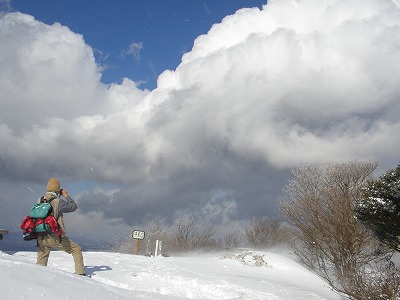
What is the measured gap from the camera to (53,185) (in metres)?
8.11

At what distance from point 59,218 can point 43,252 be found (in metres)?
0.76

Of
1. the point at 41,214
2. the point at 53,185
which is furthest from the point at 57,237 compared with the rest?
the point at 53,185

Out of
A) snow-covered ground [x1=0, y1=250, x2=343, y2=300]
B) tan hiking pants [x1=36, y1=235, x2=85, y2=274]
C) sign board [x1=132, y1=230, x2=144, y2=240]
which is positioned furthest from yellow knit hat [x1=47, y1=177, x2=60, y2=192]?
sign board [x1=132, y1=230, x2=144, y2=240]

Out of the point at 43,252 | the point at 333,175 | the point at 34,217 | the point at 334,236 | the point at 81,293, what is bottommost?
the point at 81,293

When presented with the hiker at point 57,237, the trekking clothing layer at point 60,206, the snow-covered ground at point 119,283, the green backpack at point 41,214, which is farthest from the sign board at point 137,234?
the green backpack at point 41,214

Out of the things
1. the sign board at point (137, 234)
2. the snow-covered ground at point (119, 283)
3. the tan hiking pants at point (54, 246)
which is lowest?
the snow-covered ground at point (119, 283)

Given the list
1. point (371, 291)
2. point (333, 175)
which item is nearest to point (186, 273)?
point (371, 291)

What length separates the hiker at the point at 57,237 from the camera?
25.7ft

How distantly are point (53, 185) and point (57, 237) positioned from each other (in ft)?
3.50

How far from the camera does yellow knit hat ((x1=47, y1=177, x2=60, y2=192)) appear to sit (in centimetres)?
805

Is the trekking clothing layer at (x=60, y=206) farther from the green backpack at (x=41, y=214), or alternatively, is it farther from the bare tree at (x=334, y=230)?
the bare tree at (x=334, y=230)

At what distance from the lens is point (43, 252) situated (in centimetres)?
791

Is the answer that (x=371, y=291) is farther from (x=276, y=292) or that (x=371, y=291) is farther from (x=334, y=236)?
(x=334, y=236)

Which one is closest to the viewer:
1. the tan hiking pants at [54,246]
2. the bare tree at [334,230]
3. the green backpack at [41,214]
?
the green backpack at [41,214]
